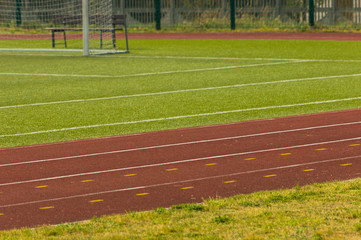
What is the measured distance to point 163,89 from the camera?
14.4 metres

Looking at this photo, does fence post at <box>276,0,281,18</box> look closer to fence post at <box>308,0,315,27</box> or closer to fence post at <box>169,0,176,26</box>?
fence post at <box>308,0,315,27</box>

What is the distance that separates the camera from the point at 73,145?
359 inches

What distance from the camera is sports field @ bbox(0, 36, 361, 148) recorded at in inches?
422

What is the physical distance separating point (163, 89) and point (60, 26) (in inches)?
709

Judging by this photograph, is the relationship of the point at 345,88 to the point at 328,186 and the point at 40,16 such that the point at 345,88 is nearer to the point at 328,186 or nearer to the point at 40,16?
the point at 328,186

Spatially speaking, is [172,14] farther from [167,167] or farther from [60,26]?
[167,167]

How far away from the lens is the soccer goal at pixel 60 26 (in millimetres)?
26173

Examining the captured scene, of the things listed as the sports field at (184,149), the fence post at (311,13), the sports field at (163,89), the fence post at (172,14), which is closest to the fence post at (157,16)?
the fence post at (172,14)

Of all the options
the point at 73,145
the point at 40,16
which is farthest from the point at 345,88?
the point at 40,16

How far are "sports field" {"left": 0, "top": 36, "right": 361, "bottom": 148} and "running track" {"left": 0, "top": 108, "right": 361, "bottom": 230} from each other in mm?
924

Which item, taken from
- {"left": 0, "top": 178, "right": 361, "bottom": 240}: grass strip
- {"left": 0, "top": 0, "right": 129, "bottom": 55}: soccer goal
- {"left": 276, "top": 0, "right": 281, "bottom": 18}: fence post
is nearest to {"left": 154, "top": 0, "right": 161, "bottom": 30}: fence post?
{"left": 0, "top": 0, "right": 129, "bottom": 55}: soccer goal

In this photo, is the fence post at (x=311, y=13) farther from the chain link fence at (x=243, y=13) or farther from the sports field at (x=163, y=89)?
the sports field at (x=163, y=89)

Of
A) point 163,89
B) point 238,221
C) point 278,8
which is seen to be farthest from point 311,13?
point 238,221

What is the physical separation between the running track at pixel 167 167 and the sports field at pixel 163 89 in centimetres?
92
